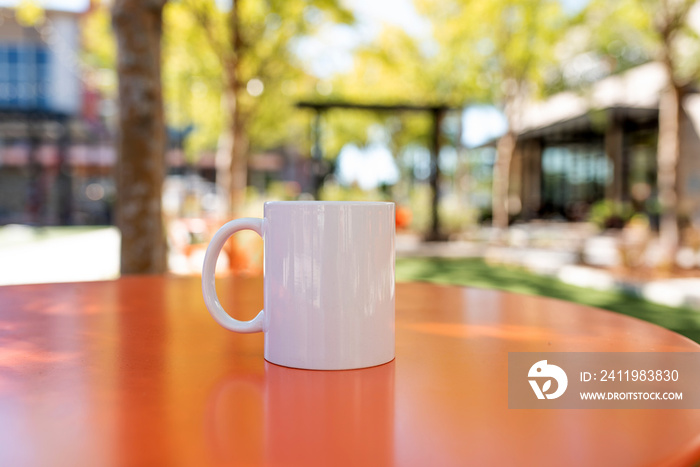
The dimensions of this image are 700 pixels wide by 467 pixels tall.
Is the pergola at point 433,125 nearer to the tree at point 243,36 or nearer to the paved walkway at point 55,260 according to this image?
the tree at point 243,36

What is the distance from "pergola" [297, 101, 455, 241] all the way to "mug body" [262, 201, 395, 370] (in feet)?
40.7

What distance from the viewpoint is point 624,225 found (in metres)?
14.7

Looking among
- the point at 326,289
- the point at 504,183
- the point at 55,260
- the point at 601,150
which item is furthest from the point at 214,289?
the point at 601,150

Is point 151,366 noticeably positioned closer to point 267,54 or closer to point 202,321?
point 202,321

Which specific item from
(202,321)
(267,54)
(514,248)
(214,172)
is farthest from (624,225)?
(214,172)

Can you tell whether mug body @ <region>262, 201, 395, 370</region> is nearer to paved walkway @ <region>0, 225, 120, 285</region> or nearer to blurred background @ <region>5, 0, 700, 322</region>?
blurred background @ <region>5, 0, 700, 322</region>

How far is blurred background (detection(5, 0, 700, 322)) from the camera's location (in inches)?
261

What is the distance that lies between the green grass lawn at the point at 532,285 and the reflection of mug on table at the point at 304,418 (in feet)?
14.9

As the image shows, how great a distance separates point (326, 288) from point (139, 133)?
299cm

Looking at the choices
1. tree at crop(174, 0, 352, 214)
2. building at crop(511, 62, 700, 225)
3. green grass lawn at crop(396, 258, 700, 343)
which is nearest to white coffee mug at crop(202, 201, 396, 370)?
green grass lawn at crop(396, 258, 700, 343)

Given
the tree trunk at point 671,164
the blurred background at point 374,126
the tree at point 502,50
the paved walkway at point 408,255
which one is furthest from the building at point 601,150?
the paved walkway at point 408,255

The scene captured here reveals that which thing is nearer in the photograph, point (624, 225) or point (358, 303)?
point (358, 303)

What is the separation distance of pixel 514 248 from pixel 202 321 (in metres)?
10.4

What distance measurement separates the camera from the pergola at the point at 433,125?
13.1 m
